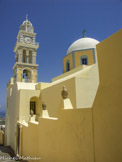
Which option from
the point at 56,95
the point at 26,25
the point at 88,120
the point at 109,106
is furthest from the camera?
the point at 26,25

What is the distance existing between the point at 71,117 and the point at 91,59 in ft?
29.0

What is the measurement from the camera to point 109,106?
9.32 ft

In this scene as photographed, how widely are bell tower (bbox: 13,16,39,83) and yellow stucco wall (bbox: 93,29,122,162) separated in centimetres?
1499

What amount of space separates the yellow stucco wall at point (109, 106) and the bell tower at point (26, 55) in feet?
49.2

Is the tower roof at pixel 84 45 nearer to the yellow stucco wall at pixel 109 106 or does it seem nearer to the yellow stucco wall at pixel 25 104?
the yellow stucco wall at pixel 25 104

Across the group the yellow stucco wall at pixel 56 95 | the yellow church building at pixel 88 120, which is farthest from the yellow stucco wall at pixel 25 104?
the yellow stucco wall at pixel 56 95

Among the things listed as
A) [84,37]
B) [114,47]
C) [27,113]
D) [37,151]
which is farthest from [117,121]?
[84,37]

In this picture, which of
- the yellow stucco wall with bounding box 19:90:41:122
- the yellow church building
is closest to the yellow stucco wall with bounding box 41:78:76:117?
the yellow church building

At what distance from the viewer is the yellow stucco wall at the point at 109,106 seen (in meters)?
2.65

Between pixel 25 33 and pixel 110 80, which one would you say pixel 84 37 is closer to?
pixel 25 33

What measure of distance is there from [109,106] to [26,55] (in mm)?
17079

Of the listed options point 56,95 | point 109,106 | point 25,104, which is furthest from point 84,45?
point 109,106

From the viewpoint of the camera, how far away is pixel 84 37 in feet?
48.1

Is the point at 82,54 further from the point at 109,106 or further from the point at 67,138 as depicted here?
the point at 109,106
